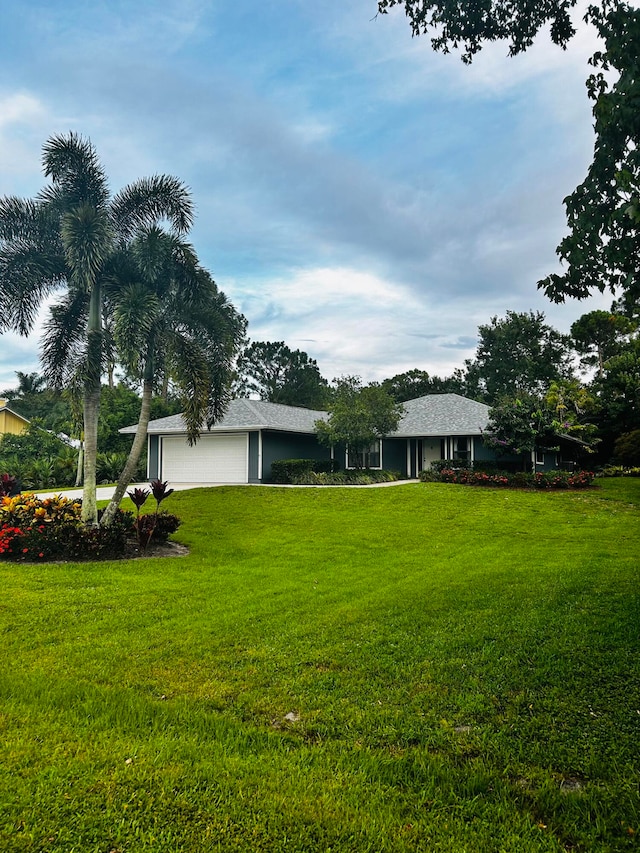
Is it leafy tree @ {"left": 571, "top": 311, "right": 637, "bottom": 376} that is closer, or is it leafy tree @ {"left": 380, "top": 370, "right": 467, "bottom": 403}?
leafy tree @ {"left": 571, "top": 311, "right": 637, "bottom": 376}

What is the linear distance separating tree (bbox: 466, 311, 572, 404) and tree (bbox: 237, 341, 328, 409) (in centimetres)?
1543

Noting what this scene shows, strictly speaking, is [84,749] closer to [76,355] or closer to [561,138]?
[561,138]

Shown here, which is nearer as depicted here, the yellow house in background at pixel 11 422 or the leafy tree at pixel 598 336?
the leafy tree at pixel 598 336

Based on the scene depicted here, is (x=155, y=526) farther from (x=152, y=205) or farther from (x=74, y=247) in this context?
(x=152, y=205)

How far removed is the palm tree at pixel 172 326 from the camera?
432 inches

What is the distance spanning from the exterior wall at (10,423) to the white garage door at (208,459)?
1878cm

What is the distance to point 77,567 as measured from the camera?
860cm

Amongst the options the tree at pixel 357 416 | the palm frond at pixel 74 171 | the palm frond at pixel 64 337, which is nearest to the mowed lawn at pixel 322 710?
the palm frond at pixel 64 337

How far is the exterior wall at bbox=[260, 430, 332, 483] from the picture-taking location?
71.1ft

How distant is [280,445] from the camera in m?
22.6

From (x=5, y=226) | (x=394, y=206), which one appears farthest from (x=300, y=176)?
Result: (x=5, y=226)

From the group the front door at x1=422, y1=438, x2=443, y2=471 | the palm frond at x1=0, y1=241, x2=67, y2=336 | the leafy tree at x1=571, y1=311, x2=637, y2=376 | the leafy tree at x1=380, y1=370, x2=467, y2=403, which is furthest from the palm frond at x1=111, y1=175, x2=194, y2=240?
the leafy tree at x1=380, y1=370, x2=467, y2=403

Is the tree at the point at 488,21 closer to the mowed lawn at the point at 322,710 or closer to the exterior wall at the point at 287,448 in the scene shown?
the mowed lawn at the point at 322,710

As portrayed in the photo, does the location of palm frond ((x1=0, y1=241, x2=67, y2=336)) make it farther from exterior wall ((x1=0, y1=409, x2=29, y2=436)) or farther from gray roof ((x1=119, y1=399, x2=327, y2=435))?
exterior wall ((x1=0, y1=409, x2=29, y2=436))
